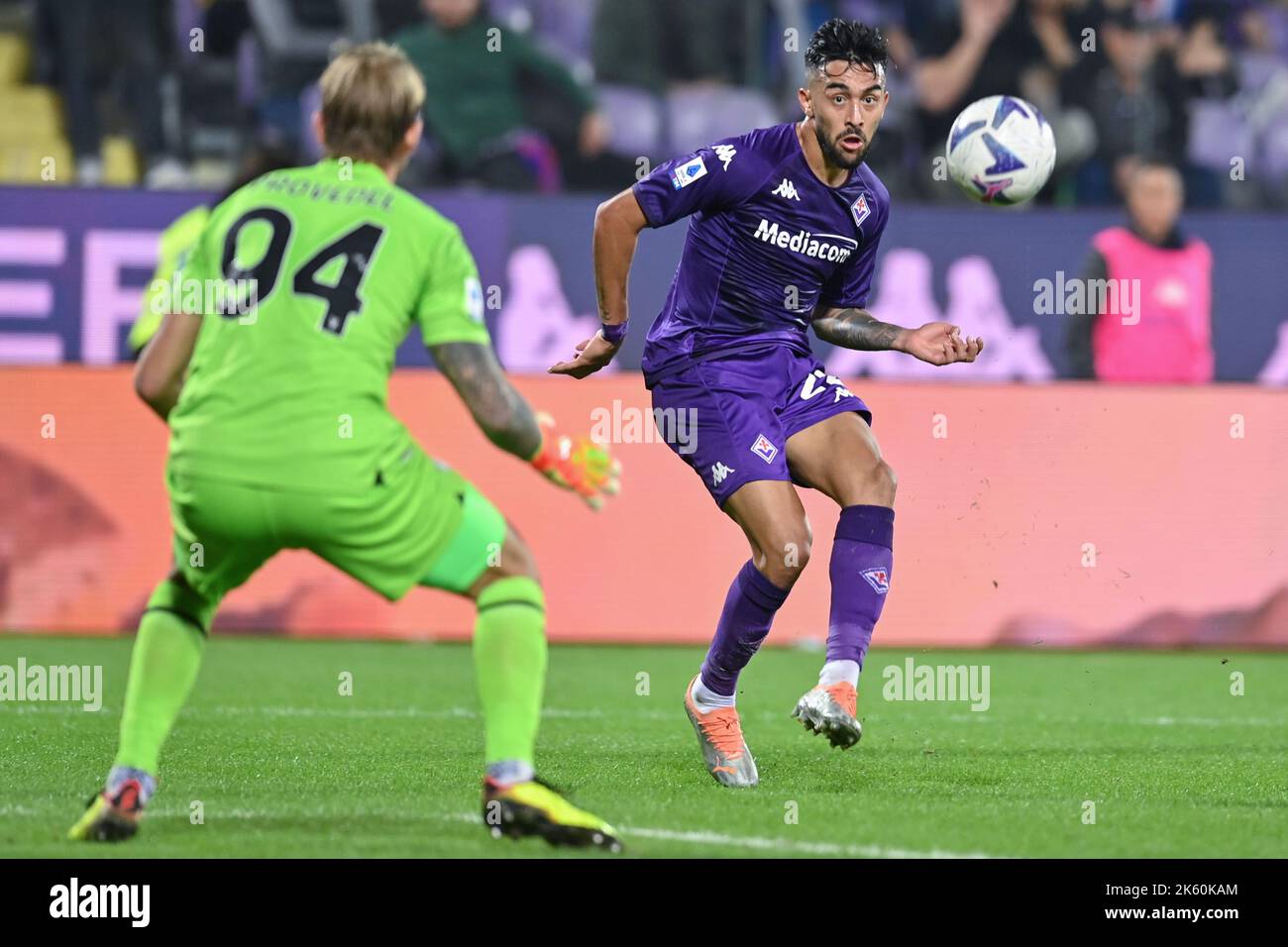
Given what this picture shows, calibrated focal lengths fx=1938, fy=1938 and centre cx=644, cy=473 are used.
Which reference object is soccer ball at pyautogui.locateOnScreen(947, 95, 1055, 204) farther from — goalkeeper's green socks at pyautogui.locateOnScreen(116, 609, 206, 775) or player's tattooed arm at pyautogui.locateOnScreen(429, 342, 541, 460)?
goalkeeper's green socks at pyautogui.locateOnScreen(116, 609, 206, 775)

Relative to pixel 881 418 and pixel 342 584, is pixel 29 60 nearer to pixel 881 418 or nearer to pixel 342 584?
pixel 342 584

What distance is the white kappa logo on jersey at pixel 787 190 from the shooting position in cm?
668

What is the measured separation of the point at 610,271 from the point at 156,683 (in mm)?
2406

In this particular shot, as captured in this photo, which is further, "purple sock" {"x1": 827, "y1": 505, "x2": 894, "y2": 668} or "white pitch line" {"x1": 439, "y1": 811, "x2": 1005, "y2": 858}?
"purple sock" {"x1": 827, "y1": 505, "x2": 894, "y2": 668}

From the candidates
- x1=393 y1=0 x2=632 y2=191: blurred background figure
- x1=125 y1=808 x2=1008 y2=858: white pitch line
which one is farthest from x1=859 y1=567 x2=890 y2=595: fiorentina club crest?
x1=393 y1=0 x2=632 y2=191: blurred background figure

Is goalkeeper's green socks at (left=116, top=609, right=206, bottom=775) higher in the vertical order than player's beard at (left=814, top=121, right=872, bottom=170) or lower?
lower

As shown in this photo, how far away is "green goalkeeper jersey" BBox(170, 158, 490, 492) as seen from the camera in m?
4.57

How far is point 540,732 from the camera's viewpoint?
7.63m

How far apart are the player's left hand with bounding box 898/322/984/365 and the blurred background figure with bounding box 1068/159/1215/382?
6797mm

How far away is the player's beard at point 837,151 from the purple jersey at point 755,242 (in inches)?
3.6

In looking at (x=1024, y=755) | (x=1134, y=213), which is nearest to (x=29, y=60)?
(x=1134, y=213)
